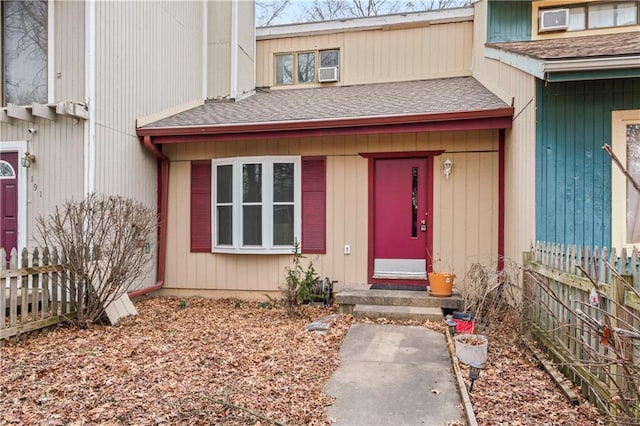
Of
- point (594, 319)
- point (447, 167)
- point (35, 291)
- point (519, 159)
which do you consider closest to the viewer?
point (594, 319)

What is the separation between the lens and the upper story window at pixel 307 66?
9.27 meters

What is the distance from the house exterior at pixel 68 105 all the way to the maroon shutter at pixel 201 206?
763 mm

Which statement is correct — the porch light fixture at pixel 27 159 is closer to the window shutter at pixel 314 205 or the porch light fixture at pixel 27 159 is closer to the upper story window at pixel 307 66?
the window shutter at pixel 314 205

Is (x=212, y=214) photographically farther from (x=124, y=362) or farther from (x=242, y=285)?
(x=124, y=362)

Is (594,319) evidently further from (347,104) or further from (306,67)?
(306,67)

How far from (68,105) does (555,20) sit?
7.78m

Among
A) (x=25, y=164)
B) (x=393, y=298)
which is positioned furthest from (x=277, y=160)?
(x=25, y=164)

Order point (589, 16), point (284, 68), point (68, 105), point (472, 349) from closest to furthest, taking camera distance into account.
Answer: point (472, 349) → point (68, 105) → point (589, 16) → point (284, 68)

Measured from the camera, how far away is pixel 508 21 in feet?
24.0

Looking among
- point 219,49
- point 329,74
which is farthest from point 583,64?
point 219,49

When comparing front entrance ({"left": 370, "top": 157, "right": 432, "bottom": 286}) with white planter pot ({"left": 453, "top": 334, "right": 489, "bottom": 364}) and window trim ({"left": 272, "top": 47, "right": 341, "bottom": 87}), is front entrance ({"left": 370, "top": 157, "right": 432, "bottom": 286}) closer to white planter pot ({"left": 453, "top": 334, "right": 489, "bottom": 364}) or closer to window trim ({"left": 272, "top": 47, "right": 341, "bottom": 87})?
white planter pot ({"left": 453, "top": 334, "right": 489, "bottom": 364})

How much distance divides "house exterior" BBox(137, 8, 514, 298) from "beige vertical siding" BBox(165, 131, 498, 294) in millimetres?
16

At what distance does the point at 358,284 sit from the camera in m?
6.68

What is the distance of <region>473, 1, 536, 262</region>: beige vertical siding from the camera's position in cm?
495
